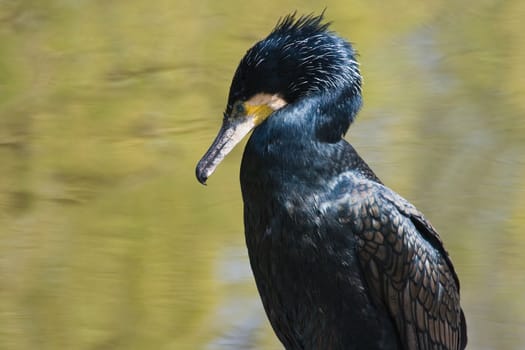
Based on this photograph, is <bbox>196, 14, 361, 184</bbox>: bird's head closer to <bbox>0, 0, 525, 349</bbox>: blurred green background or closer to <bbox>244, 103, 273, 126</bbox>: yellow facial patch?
<bbox>244, 103, 273, 126</bbox>: yellow facial patch

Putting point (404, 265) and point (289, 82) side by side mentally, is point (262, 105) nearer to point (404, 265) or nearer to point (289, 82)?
point (289, 82)

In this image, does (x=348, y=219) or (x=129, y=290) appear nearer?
(x=348, y=219)

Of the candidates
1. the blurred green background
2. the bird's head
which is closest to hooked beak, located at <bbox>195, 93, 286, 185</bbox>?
the bird's head

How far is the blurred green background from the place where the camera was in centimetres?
379

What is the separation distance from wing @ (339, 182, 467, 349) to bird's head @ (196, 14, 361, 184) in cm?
17

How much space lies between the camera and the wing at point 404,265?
2.48m

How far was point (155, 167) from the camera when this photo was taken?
379 centimetres

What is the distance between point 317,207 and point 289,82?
27 centimetres

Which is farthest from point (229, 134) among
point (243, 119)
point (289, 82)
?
point (289, 82)

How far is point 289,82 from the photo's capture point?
2.49 meters

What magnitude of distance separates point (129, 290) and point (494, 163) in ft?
4.13

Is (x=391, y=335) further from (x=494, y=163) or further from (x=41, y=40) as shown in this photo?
(x=41, y=40)

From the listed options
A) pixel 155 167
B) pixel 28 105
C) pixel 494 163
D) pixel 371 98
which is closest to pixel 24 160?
pixel 28 105

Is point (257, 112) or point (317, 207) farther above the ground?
point (257, 112)
